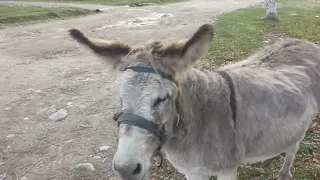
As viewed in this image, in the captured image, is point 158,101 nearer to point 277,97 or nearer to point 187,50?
point 187,50

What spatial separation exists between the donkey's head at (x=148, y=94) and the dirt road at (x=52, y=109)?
521 millimetres

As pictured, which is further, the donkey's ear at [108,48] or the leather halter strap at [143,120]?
the donkey's ear at [108,48]

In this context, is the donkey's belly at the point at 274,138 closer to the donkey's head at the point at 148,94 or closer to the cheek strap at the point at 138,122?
the donkey's head at the point at 148,94

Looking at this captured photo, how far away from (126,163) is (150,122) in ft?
1.14

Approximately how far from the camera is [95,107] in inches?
280

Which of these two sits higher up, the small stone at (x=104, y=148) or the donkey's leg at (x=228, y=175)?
the donkey's leg at (x=228, y=175)

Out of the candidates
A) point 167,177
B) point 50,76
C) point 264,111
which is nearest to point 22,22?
point 50,76

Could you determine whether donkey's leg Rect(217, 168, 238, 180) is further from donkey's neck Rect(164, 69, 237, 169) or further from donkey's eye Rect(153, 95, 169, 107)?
donkey's eye Rect(153, 95, 169, 107)

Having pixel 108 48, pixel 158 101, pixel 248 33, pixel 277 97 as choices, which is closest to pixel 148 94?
pixel 158 101

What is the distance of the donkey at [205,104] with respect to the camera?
254cm

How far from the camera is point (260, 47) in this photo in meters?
11.1

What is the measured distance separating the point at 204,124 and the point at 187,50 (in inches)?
34.7

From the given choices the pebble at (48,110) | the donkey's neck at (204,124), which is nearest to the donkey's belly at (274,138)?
the donkey's neck at (204,124)

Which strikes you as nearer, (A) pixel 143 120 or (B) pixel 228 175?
(A) pixel 143 120
